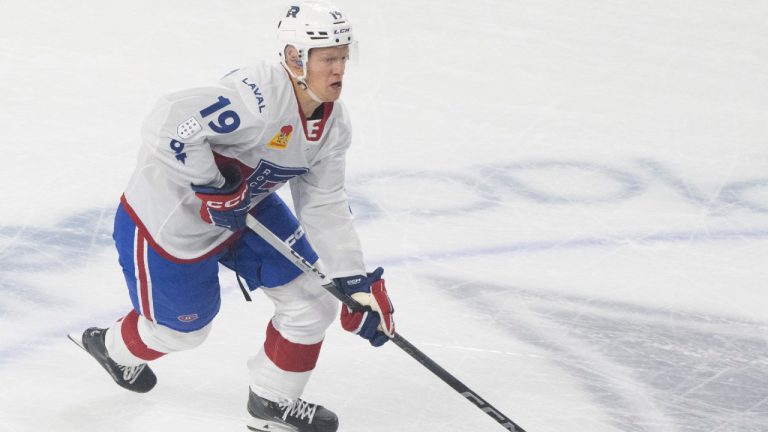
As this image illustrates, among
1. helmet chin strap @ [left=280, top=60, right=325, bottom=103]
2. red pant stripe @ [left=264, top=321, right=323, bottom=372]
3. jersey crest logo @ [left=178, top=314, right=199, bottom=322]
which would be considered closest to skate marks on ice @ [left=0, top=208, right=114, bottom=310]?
jersey crest logo @ [left=178, top=314, right=199, bottom=322]

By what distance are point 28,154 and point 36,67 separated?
98cm

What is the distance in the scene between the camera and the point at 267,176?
10.1 feet

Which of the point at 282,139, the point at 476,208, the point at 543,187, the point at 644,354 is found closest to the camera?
the point at 282,139

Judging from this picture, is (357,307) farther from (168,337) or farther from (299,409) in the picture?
(168,337)

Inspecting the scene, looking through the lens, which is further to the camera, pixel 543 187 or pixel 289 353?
pixel 543 187

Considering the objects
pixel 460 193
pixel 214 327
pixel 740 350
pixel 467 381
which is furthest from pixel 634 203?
pixel 214 327

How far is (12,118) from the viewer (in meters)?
5.16

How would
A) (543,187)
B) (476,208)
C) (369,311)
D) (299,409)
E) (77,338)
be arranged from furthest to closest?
(543,187)
(476,208)
(77,338)
(299,409)
(369,311)

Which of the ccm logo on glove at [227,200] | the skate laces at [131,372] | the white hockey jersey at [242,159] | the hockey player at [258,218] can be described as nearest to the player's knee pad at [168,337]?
the hockey player at [258,218]

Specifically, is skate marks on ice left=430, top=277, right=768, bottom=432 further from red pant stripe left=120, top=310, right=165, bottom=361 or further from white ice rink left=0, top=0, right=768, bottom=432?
red pant stripe left=120, top=310, right=165, bottom=361

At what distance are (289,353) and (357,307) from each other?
0.25 m

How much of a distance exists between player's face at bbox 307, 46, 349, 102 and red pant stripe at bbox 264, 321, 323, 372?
72cm

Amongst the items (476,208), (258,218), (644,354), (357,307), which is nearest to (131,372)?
(258,218)

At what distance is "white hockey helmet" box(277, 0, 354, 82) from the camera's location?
2.88 meters
